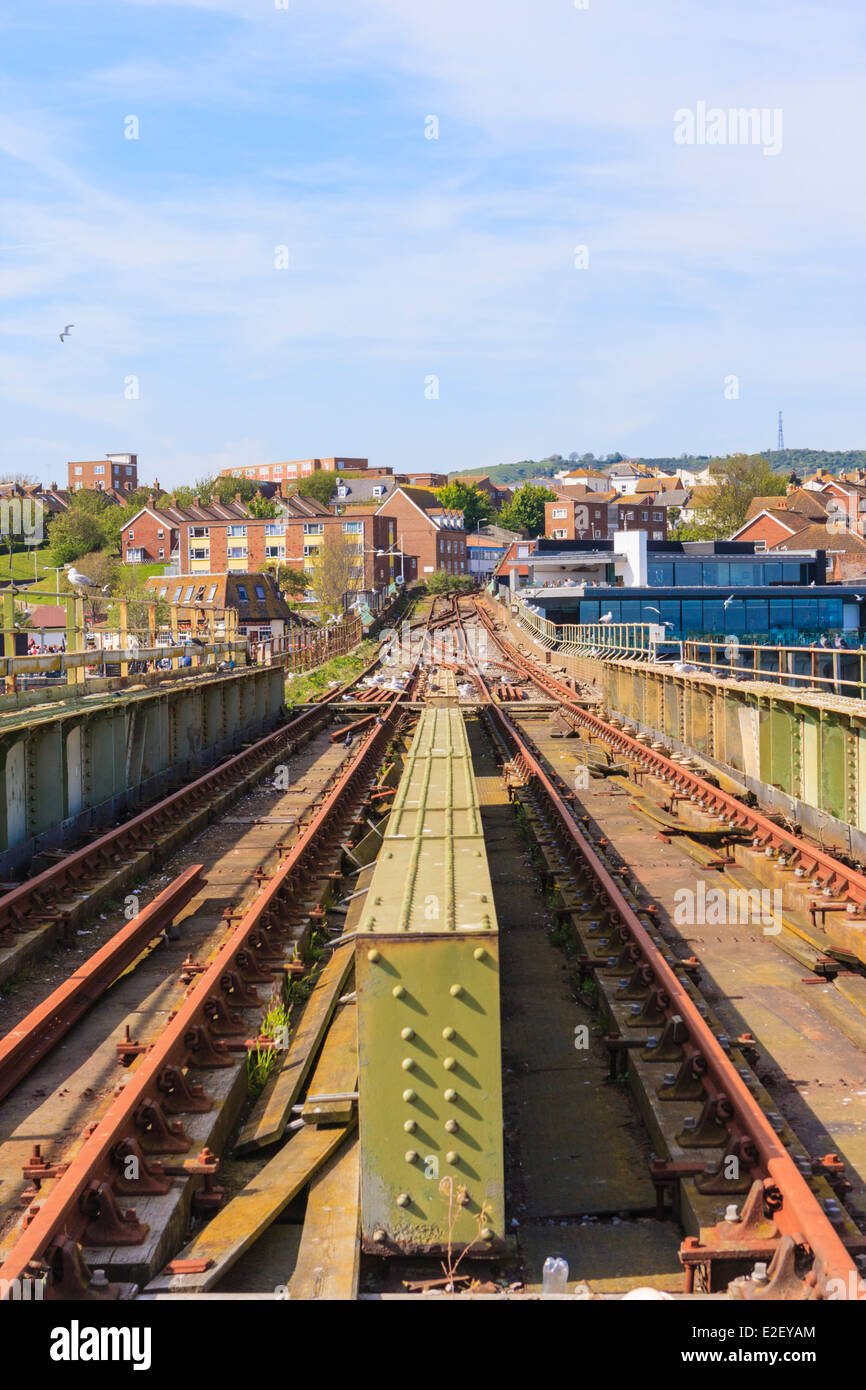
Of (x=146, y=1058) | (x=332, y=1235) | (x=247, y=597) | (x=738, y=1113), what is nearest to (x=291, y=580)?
(x=247, y=597)

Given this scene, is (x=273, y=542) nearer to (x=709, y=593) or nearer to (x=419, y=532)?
(x=419, y=532)

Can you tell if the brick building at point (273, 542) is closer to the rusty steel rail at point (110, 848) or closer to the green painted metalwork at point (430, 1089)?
the rusty steel rail at point (110, 848)

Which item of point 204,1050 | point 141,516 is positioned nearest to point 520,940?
point 204,1050

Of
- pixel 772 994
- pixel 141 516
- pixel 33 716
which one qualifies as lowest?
pixel 772 994

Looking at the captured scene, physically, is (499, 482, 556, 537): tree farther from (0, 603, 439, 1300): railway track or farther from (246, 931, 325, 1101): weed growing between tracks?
(246, 931, 325, 1101): weed growing between tracks
